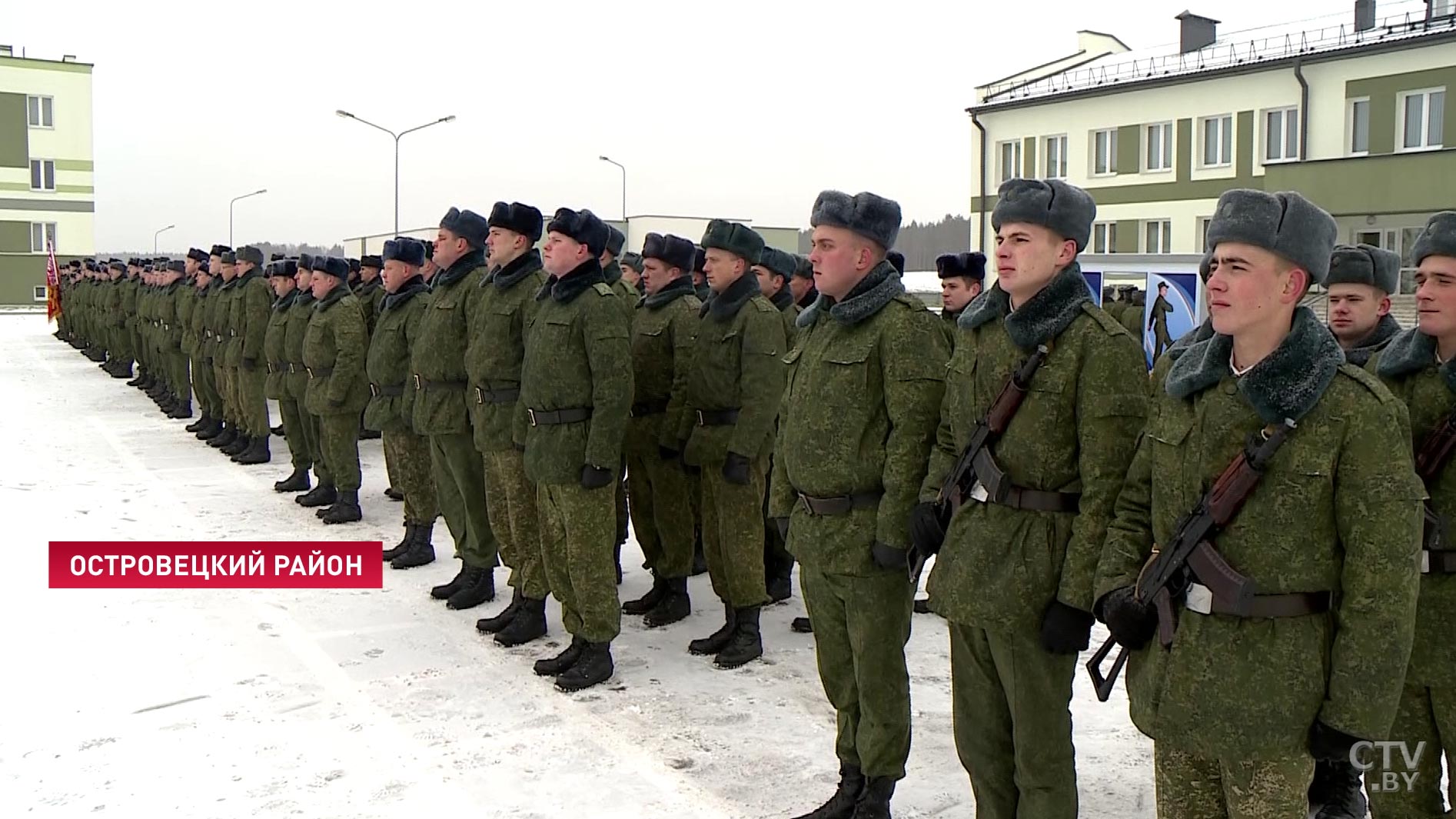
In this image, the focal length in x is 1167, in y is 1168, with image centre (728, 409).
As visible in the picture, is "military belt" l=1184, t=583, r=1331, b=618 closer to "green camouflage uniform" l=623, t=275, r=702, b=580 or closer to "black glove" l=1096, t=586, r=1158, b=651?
"black glove" l=1096, t=586, r=1158, b=651

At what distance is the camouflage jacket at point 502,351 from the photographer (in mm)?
5824

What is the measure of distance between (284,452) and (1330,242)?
1172 centimetres

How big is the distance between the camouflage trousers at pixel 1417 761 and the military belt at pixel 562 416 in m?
3.34

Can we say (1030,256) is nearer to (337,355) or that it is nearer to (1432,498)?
(1432,498)

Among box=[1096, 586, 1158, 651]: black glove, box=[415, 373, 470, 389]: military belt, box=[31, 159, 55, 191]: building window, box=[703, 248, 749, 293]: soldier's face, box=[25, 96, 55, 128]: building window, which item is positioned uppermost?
box=[25, 96, 55, 128]: building window

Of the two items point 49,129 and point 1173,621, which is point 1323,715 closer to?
point 1173,621

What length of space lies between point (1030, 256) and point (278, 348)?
853 centimetres

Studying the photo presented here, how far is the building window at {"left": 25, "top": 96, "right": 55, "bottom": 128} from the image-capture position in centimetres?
5241

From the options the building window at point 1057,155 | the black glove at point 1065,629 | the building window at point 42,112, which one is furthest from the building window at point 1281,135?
the building window at point 42,112

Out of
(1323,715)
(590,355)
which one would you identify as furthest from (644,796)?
(1323,715)

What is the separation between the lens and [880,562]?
3781mm

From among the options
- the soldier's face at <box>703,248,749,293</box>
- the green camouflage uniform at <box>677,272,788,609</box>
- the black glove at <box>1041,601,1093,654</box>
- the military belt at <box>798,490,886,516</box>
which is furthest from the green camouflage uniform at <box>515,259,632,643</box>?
the black glove at <box>1041,601,1093,654</box>

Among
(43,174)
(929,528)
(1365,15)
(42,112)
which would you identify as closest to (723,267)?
(929,528)

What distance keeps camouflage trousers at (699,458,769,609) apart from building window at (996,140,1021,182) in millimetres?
29776
